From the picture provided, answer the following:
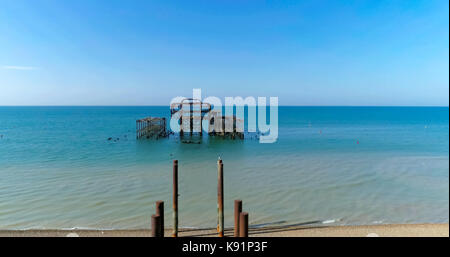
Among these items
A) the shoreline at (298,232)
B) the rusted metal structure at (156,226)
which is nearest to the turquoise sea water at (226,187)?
the shoreline at (298,232)

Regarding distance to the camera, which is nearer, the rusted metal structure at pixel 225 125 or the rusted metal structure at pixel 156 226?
the rusted metal structure at pixel 156 226

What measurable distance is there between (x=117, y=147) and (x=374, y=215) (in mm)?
22123

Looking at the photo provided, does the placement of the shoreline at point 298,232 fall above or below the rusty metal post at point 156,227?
below

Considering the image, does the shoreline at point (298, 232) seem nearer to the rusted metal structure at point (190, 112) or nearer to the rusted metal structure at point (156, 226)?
the rusted metal structure at point (156, 226)

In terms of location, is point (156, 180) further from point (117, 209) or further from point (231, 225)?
point (231, 225)

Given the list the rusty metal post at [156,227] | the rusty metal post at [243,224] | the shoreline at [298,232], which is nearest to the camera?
the rusty metal post at [243,224]

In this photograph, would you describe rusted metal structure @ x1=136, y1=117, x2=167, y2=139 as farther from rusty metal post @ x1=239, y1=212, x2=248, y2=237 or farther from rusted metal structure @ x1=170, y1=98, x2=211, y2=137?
rusty metal post @ x1=239, y1=212, x2=248, y2=237

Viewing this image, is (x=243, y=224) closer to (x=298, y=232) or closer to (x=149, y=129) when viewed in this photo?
(x=298, y=232)

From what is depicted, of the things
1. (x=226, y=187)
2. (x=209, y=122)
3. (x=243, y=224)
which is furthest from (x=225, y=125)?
(x=243, y=224)

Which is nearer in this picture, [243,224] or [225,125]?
[243,224]
